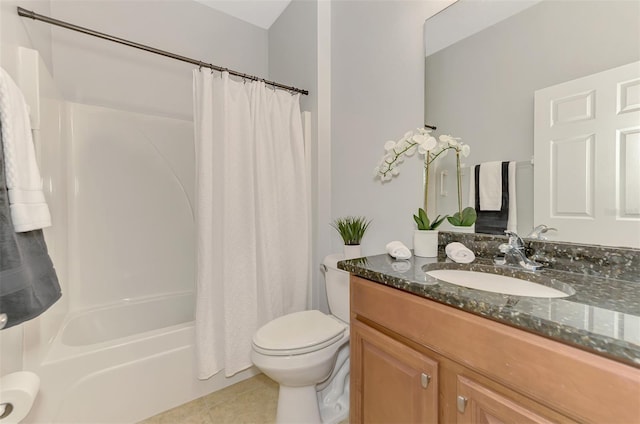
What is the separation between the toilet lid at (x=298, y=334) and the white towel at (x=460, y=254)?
0.63 m

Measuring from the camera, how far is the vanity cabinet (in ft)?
1.53

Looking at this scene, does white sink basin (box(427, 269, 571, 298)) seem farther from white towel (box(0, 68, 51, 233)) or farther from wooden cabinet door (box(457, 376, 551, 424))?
white towel (box(0, 68, 51, 233))

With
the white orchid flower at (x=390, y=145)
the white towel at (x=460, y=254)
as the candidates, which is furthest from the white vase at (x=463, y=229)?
the white orchid flower at (x=390, y=145)

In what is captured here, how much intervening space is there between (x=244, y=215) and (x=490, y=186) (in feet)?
4.27

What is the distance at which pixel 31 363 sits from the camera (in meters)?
1.14

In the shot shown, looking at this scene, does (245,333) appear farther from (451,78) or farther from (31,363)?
(451,78)

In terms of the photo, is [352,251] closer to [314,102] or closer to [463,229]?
[463,229]

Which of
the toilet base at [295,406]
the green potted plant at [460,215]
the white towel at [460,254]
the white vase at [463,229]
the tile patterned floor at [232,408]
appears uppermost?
the green potted plant at [460,215]

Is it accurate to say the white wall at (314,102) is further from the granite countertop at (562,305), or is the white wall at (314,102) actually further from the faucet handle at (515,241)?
the faucet handle at (515,241)

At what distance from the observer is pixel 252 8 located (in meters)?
2.25

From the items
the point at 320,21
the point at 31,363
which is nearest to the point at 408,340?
the point at 31,363

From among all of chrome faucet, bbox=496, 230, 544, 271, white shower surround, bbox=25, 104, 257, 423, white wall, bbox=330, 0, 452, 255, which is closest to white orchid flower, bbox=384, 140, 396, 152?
white wall, bbox=330, 0, 452, 255

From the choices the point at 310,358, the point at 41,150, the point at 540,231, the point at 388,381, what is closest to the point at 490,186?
the point at 540,231

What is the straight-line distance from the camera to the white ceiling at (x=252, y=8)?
2.18 metres
